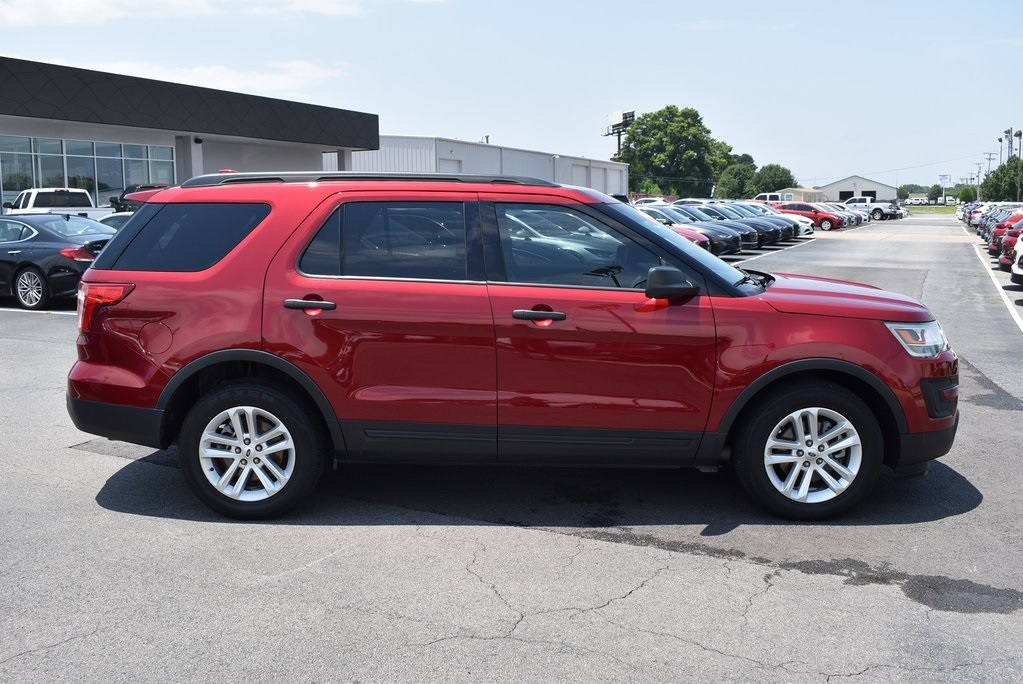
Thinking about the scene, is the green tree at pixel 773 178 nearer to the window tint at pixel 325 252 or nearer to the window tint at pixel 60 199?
the window tint at pixel 60 199

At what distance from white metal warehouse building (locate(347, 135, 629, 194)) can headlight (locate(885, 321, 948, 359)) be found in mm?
39227

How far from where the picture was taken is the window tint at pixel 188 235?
5.33 metres

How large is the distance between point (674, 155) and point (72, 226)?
12066 cm

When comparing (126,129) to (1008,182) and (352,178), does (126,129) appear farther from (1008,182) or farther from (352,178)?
(1008,182)

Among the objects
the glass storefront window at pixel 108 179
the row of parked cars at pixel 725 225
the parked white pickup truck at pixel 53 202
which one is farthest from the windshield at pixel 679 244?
the glass storefront window at pixel 108 179

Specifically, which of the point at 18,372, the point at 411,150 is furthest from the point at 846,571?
the point at 411,150

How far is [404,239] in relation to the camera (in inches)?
206

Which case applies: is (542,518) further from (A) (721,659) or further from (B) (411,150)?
(B) (411,150)

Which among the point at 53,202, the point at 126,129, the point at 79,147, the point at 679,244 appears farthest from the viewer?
the point at 126,129

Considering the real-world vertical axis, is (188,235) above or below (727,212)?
below

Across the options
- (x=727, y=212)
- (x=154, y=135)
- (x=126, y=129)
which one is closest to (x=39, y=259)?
(x=126, y=129)

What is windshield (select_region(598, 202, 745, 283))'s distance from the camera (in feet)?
17.2

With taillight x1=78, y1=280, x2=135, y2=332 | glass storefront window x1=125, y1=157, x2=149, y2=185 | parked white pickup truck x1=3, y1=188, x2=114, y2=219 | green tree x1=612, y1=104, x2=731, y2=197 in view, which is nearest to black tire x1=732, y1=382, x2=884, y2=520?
taillight x1=78, y1=280, x2=135, y2=332

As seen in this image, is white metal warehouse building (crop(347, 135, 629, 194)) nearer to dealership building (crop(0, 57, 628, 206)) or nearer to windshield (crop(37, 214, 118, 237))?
dealership building (crop(0, 57, 628, 206))
